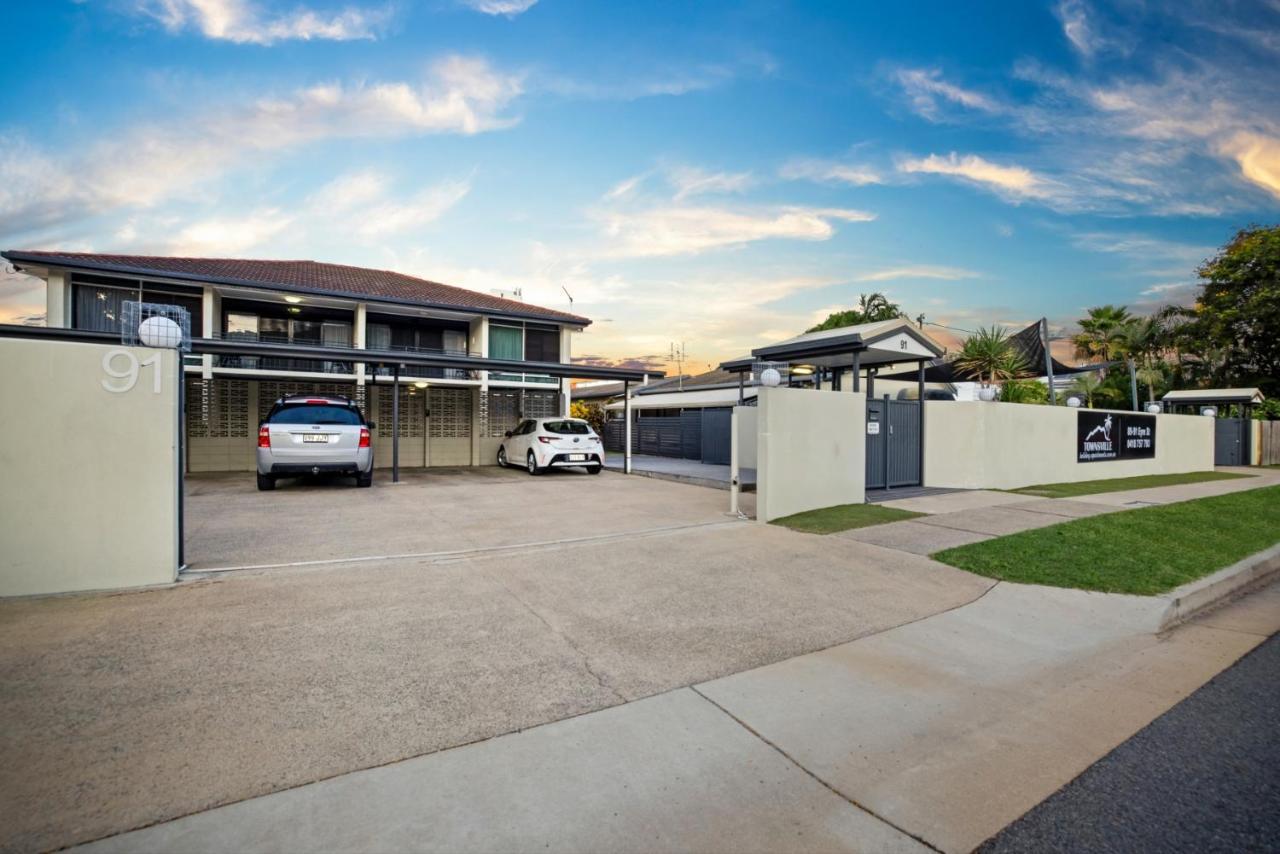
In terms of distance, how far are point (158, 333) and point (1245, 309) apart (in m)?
44.5

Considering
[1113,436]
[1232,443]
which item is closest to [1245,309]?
[1232,443]

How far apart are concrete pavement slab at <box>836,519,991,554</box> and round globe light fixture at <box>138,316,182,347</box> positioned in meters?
7.56

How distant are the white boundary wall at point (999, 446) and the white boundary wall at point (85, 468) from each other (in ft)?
42.0

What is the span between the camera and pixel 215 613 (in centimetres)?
439

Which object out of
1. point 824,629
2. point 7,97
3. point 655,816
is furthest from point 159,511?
point 7,97

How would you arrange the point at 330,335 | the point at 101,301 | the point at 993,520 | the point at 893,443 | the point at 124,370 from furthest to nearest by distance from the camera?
the point at 330,335 < the point at 101,301 < the point at 893,443 < the point at 993,520 < the point at 124,370

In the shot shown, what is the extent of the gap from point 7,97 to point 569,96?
9.44 metres

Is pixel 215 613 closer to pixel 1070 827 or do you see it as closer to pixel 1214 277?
pixel 1070 827

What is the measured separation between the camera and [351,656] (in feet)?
12.0

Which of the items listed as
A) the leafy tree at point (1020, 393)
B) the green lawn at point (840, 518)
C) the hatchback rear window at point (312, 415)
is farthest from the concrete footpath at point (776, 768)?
the leafy tree at point (1020, 393)

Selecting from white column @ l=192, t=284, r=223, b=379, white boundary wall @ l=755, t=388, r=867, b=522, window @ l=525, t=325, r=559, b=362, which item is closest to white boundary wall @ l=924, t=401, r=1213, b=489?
white boundary wall @ l=755, t=388, r=867, b=522

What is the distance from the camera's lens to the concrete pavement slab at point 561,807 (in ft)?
6.75

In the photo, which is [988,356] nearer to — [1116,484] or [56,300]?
[1116,484]

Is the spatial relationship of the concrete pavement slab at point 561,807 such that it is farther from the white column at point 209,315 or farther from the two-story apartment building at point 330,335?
the white column at point 209,315
